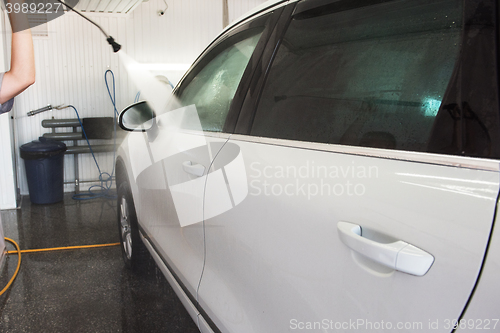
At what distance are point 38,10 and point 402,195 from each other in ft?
21.3

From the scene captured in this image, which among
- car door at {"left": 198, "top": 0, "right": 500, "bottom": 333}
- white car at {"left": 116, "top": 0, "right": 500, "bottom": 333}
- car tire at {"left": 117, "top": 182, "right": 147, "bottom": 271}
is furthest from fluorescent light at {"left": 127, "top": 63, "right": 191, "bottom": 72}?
car door at {"left": 198, "top": 0, "right": 500, "bottom": 333}

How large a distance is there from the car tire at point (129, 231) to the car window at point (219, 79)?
1.03 metres

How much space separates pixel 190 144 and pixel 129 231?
1551 millimetres

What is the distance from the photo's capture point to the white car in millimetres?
690

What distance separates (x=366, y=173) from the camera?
2.78 ft

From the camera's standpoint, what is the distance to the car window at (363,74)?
2.74ft

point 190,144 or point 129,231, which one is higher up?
point 190,144

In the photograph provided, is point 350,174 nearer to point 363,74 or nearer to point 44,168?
point 363,74

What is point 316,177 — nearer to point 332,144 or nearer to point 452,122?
point 332,144

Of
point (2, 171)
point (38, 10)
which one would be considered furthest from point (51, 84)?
point (2, 171)

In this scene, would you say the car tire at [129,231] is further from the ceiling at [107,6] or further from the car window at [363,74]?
the ceiling at [107,6]

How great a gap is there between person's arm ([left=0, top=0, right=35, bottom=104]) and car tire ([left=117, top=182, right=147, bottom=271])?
1.32 meters

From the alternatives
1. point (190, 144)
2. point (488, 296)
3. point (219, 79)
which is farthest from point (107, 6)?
point (488, 296)

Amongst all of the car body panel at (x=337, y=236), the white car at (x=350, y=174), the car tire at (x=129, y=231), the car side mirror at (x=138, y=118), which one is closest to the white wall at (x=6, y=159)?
the car tire at (x=129, y=231)
